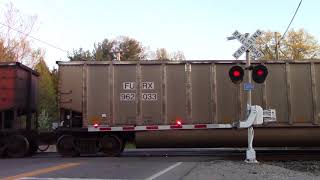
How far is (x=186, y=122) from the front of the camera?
20.1 meters

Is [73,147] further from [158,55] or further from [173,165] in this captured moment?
[158,55]

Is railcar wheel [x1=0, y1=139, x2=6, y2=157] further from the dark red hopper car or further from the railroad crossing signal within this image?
the railroad crossing signal

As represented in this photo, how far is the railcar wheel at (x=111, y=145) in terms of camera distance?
2027 cm

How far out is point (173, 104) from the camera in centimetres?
2020

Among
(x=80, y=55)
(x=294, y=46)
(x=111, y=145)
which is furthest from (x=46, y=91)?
(x=294, y=46)

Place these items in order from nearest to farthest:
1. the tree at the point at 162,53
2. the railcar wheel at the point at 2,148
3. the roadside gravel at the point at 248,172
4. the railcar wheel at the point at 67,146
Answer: the roadside gravel at the point at 248,172
the railcar wheel at the point at 67,146
the railcar wheel at the point at 2,148
the tree at the point at 162,53

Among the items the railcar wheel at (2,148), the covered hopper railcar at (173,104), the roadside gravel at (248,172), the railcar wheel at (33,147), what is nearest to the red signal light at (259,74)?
the roadside gravel at (248,172)

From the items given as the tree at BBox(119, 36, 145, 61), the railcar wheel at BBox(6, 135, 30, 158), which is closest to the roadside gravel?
the railcar wheel at BBox(6, 135, 30, 158)

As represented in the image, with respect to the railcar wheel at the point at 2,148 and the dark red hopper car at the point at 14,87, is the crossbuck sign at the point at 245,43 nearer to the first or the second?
the dark red hopper car at the point at 14,87

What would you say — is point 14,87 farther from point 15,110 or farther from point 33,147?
point 33,147

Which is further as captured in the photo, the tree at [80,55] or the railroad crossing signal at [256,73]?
the tree at [80,55]

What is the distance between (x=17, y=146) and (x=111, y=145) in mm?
3698

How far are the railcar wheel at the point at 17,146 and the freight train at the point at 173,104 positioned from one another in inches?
55.8

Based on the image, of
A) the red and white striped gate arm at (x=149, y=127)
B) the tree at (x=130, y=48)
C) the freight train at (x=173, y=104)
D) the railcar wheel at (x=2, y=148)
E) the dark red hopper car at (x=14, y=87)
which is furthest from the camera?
the tree at (x=130, y=48)
